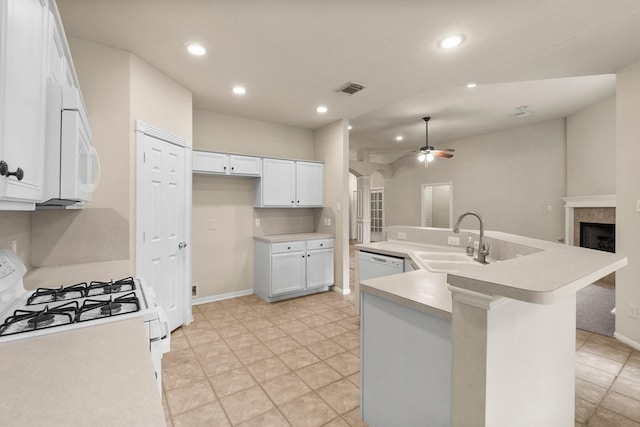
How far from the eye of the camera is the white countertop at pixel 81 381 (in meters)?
0.58

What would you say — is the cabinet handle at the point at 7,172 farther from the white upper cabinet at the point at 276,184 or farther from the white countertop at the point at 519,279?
the white upper cabinet at the point at 276,184

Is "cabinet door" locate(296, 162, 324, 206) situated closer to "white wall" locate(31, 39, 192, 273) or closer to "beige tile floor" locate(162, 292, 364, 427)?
"beige tile floor" locate(162, 292, 364, 427)

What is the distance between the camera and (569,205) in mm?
4941

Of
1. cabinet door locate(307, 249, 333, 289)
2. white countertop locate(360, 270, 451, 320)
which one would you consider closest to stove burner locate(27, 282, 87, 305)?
white countertop locate(360, 270, 451, 320)

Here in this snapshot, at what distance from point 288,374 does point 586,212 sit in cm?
538

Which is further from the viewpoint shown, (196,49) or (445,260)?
(445,260)

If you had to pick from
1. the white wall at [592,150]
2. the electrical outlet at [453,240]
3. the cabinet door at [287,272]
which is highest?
the white wall at [592,150]

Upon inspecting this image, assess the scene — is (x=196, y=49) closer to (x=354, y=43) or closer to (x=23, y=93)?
(x=354, y=43)

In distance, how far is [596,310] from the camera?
11.7 feet

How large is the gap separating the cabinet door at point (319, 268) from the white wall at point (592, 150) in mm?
4338

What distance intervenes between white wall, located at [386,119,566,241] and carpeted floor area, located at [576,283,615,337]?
124 cm

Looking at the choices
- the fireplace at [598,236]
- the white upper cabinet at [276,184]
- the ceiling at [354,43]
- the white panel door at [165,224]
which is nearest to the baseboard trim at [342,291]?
the white upper cabinet at [276,184]

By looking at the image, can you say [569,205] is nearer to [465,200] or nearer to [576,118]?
[576,118]

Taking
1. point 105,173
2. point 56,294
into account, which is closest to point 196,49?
point 105,173
